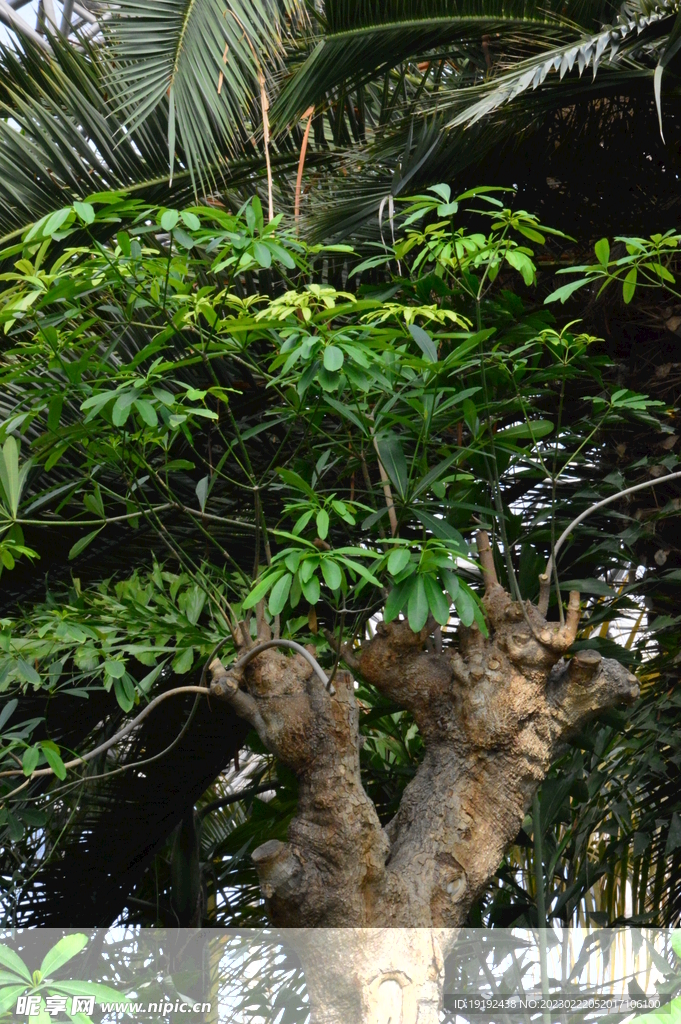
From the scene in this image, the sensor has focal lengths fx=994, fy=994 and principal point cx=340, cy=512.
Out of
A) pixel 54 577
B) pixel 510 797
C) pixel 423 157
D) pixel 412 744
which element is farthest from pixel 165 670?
pixel 423 157

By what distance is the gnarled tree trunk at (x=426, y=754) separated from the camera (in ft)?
6.80

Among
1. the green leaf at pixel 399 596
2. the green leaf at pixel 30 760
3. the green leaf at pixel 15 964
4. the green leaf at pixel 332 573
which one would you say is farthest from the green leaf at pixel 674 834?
the green leaf at pixel 15 964

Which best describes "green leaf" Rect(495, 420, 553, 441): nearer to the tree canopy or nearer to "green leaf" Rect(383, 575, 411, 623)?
the tree canopy

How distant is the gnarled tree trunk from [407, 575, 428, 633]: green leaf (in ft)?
1.28

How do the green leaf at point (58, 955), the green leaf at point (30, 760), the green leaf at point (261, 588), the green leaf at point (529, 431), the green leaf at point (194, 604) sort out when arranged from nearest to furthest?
the green leaf at point (58, 955) < the green leaf at point (261, 588) < the green leaf at point (30, 760) < the green leaf at point (529, 431) < the green leaf at point (194, 604)

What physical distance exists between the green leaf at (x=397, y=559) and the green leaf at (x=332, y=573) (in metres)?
0.11

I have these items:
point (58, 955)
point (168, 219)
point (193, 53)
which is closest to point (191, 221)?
point (168, 219)

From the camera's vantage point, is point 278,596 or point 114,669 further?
point 114,669

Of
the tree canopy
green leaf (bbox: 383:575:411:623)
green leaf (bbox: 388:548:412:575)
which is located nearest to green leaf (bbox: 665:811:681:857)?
the tree canopy

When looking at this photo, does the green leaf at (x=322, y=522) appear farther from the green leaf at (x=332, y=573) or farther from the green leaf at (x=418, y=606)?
the green leaf at (x=418, y=606)

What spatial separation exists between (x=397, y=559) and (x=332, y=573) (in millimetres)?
138

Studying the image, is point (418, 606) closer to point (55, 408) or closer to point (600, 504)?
point (600, 504)

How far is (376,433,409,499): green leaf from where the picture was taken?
216 centimetres

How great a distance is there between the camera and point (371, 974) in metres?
2.01
